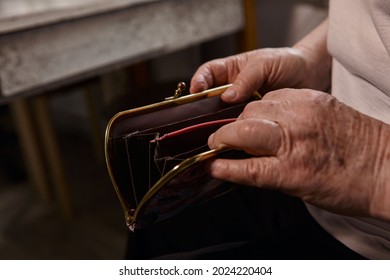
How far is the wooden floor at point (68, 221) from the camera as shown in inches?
58.9

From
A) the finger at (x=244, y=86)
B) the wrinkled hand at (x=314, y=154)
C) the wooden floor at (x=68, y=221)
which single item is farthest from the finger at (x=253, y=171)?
the wooden floor at (x=68, y=221)

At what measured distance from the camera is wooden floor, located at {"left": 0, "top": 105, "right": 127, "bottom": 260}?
4.91ft

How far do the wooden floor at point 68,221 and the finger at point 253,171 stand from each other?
41.7 inches

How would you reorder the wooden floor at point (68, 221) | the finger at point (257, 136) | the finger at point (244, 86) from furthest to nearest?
1. the wooden floor at point (68, 221)
2. the finger at point (244, 86)
3. the finger at point (257, 136)

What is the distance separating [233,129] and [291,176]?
8 cm

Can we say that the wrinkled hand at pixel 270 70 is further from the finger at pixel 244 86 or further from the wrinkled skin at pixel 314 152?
the wrinkled skin at pixel 314 152

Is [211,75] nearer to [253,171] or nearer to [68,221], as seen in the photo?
[253,171]

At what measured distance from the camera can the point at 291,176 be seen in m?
0.47

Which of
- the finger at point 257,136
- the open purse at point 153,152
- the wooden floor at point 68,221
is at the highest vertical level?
the finger at point 257,136

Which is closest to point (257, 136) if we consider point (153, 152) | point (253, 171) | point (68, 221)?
point (253, 171)

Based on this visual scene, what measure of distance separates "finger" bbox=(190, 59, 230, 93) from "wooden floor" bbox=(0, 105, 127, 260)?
3.10 feet

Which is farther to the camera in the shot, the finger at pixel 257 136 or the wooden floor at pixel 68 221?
the wooden floor at pixel 68 221

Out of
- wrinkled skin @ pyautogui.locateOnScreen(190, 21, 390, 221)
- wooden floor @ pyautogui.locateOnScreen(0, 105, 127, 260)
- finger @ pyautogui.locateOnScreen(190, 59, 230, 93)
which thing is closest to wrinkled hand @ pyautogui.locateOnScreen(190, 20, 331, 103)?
finger @ pyautogui.locateOnScreen(190, 59, 230, 93)
